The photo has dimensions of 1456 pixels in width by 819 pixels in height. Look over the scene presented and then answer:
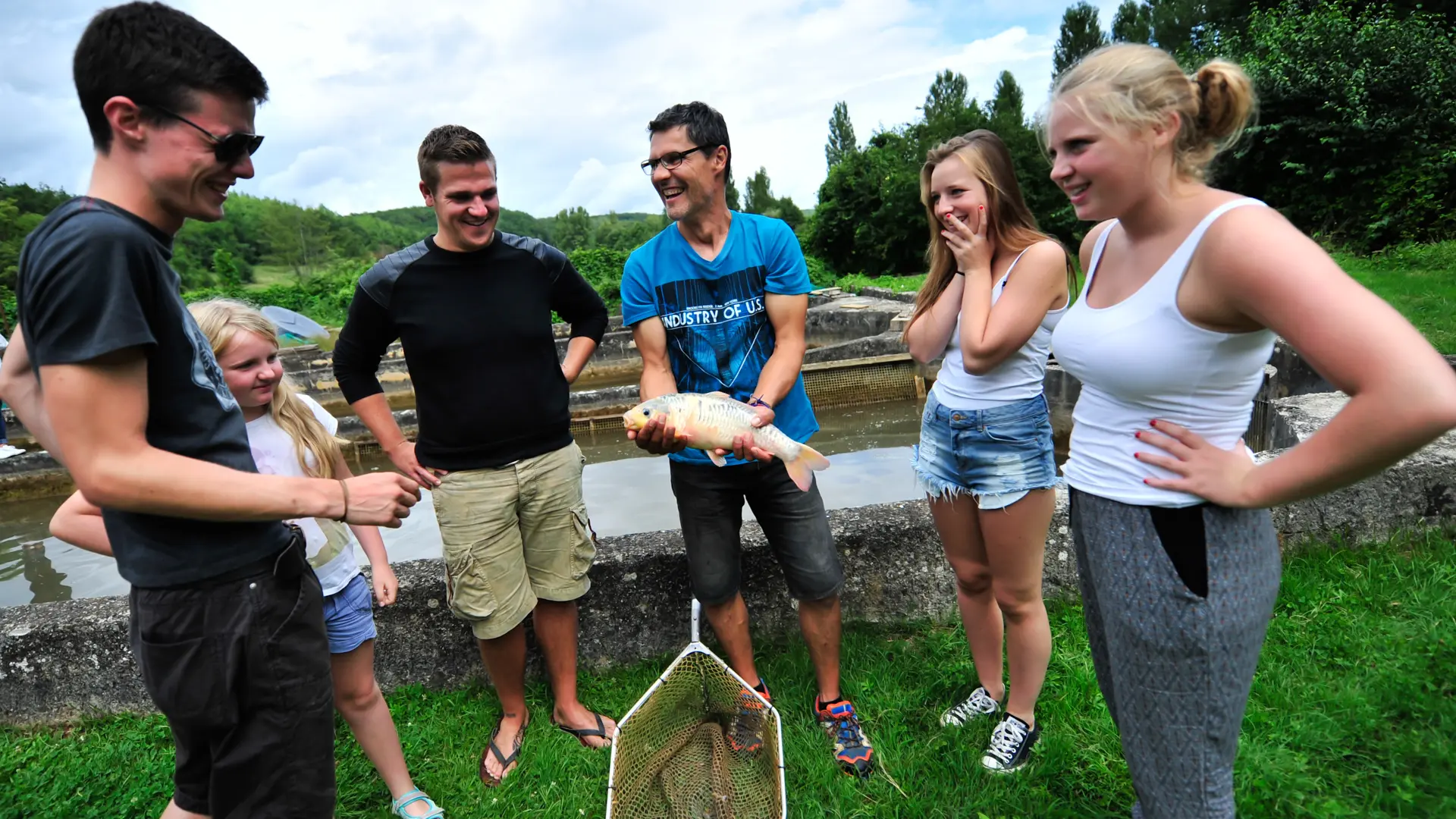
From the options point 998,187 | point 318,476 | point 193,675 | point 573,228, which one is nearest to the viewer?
point 193,675

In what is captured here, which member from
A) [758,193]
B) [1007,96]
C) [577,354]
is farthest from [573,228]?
[577,354]

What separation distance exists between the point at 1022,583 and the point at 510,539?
201 cm

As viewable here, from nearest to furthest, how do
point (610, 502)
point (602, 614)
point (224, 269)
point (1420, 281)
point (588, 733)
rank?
point (588, 733) → point (602, 614) → point (610, 502) → point (1420, 281) → point (224, 269)

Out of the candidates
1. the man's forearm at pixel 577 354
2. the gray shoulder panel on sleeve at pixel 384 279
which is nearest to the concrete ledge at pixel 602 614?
the man's forearm at pixel 577 354

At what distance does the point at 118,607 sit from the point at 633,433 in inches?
101

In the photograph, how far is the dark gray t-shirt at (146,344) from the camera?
136cm

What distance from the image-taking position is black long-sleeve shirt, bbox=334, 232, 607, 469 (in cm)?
292

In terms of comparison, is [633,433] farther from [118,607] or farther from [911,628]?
[118,607]

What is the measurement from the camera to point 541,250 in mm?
3225

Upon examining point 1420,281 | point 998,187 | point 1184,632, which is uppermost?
point 998,187

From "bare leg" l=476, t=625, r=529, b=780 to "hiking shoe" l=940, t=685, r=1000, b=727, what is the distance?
1.76 m

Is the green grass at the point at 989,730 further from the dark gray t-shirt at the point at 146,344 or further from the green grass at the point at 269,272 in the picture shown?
the green grass at the point at 269,272

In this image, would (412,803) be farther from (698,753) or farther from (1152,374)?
(1152,374)

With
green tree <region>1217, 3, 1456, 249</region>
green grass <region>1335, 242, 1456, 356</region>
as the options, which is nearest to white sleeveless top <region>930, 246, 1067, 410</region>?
green grass <region>1335, 242, 1456, 356</region>
